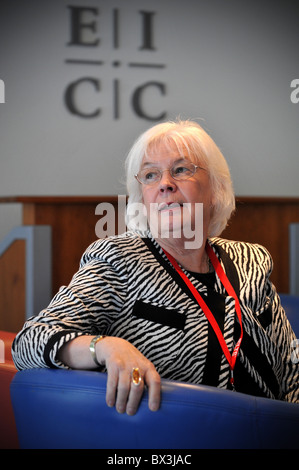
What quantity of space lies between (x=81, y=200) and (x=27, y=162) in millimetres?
1836

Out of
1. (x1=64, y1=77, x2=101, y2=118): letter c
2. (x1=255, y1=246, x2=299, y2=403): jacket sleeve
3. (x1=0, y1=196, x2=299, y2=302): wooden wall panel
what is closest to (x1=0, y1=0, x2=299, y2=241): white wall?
(x1=64, y1=77, x2=101, y2=118): letter c

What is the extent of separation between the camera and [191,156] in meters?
1.57

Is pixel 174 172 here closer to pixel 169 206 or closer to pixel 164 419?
pixel 169 206

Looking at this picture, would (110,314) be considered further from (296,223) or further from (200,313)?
(296,223)

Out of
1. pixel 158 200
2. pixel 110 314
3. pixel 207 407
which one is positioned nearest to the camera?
pixel 207 407

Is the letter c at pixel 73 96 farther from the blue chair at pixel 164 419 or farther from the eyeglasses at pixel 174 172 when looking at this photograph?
the blue chair at pixel 164 419

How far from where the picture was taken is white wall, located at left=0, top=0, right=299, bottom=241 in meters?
4.35

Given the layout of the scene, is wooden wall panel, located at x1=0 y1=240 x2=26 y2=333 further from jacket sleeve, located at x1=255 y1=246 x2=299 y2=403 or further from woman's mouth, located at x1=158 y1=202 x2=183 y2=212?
jacket sleeve, located at x1=255 y1=246 x2=299 y2=403

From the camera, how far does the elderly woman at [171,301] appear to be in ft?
3.86

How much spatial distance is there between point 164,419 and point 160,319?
344 mm

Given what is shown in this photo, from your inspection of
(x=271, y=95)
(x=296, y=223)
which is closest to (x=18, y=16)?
(x=271, y=95)

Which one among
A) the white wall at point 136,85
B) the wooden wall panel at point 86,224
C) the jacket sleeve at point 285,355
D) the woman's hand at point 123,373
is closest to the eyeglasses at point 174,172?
the jacket sleeve at point 285,355
